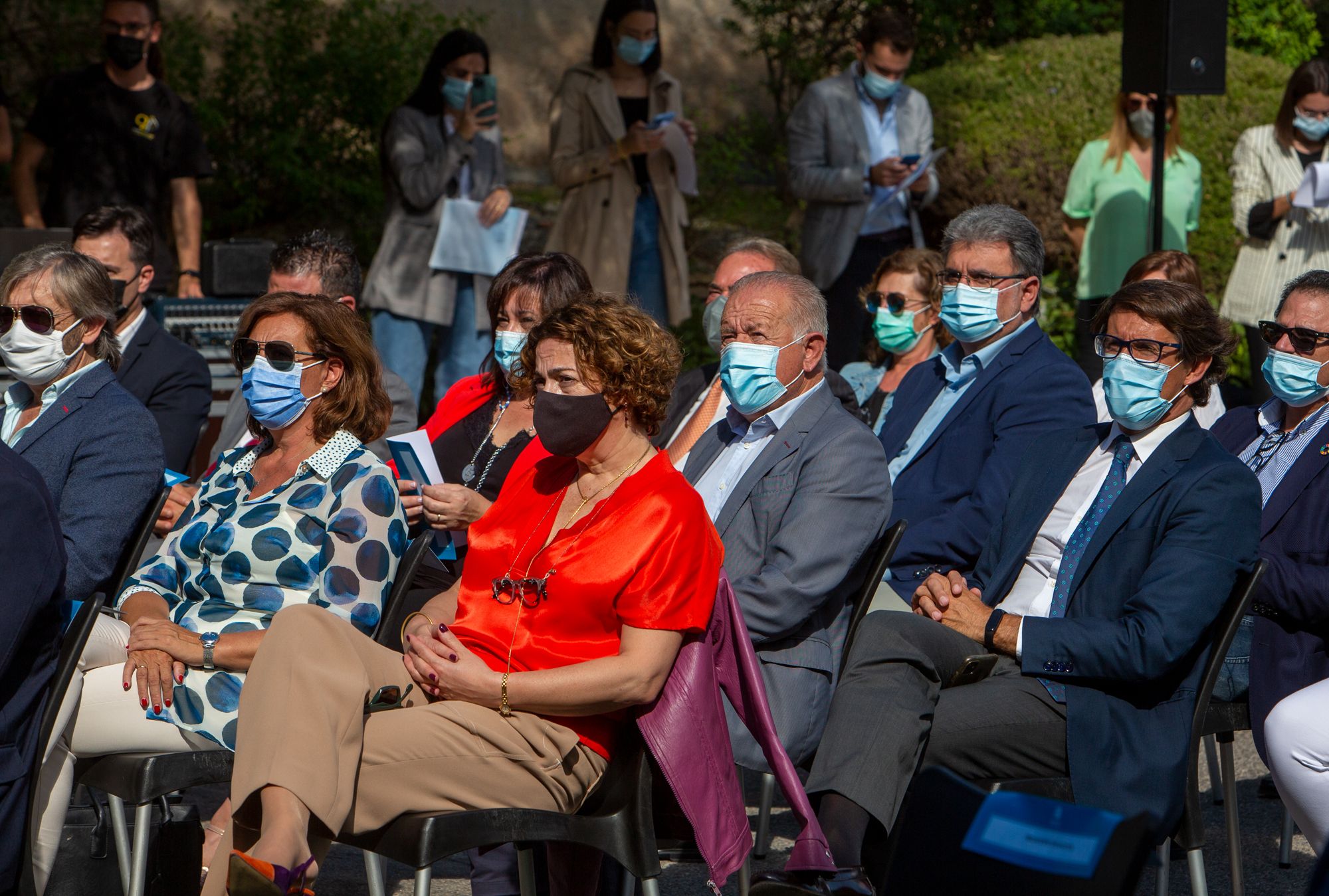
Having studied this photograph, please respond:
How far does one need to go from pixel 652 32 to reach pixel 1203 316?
15.5ft

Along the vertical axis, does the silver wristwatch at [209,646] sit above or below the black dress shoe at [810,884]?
above

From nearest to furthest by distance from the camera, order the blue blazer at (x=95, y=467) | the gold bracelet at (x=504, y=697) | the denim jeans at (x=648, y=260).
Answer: the gold bracelet at (x=504, y=697) → the blue blazer at (x=95, y=467) → the denim jeans at (x=648, y=260)

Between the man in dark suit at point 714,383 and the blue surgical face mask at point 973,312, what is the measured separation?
44 cm

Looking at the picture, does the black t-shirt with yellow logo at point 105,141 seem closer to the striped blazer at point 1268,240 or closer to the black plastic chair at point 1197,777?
the striped blazer at point 1268,240

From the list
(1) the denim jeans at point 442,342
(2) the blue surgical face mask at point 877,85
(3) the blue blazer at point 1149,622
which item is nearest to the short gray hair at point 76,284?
(3) the blue blazer at point 1149,622

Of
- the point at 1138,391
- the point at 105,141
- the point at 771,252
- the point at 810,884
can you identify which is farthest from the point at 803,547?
the point at 105,141

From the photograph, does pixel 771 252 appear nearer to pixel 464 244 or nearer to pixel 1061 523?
pixel 1061 523

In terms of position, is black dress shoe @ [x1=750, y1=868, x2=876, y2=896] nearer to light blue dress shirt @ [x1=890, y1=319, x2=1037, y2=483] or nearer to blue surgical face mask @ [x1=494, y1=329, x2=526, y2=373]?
light blue dress shirt @ [x1=890, y1=319, x2=1037, y2=483]

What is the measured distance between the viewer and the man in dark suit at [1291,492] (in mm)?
4094

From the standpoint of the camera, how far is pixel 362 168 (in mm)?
11602

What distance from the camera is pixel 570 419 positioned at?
365 cm

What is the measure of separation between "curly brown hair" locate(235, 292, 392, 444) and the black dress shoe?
175cm

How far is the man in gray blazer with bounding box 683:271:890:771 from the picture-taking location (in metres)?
3.94

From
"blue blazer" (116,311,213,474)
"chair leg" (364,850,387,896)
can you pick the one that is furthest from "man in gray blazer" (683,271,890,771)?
"blue blazer" (116,311,213,474)
